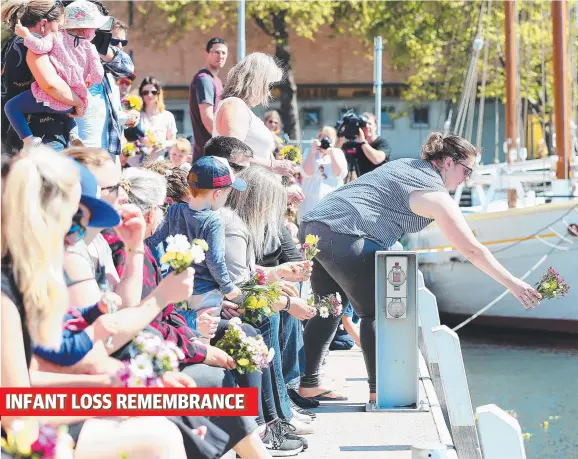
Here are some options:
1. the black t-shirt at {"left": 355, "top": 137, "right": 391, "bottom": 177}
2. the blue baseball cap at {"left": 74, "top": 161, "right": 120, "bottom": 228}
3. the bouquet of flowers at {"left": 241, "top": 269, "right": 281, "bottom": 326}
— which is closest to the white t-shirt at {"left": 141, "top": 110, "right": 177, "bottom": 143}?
the black t-shirt at {"left": 355, "top": 137, "right": 391, "bottom": 177}

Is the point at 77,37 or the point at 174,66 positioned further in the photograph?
the point at 174,66

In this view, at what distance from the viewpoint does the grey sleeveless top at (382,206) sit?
6.79m

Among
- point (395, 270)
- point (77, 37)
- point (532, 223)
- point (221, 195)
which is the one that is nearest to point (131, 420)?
point (221, 195)

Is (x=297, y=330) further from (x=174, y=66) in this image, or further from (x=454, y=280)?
(x=174, y=66)

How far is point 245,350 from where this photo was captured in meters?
4.90

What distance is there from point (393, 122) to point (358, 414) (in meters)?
38.3

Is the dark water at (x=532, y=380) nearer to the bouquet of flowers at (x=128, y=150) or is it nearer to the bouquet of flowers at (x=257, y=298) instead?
the bouquet of flowers at (x=128, y=150)

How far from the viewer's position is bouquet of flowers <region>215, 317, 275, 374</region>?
487 centimetres

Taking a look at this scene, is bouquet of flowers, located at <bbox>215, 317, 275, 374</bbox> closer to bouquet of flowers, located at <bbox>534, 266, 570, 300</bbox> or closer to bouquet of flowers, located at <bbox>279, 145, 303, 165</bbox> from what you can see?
bouquet of flowers, located at <bbox>534, 266, 570, 300</bbox>

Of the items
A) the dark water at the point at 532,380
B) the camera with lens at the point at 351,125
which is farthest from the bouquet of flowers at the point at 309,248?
the camera with lens at the point at 351,125

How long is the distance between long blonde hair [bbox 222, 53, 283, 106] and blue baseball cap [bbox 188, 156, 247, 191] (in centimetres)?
177

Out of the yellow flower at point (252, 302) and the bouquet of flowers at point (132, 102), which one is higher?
the bouquet of flowers at point (132, 102)

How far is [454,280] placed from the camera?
17.5m

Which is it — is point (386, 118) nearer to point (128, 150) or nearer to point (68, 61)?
point (128, 150)
